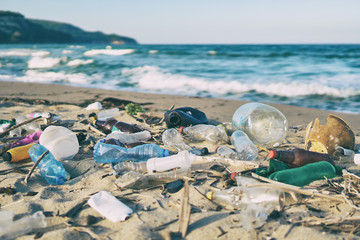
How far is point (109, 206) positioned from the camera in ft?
5.66

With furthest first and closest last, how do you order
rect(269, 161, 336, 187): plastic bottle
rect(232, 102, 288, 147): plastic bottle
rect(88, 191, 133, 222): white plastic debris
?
rect(232, 102, 288, 147): plastic bottle → rect(269, 161, 336, 187): plastic bottle → rect(88, 191, 133, 222): white plastic debris

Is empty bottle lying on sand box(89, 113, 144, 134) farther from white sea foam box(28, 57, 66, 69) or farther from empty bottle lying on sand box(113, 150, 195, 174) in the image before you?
white sea foam box(28, 57, 66, 69)

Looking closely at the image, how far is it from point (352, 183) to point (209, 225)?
1.14m

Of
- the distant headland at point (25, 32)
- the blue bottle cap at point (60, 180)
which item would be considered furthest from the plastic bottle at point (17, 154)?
the distant headland at point (25, 32)

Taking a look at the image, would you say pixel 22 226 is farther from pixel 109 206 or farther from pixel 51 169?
pixel 51 169

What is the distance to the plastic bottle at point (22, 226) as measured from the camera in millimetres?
1482

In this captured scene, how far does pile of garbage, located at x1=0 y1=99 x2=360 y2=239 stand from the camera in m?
1.73

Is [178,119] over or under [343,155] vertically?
over

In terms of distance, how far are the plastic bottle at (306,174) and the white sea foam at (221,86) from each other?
5952 mm

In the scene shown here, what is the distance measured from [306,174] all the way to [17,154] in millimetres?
2406

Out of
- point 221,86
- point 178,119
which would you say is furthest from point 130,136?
point 221,86

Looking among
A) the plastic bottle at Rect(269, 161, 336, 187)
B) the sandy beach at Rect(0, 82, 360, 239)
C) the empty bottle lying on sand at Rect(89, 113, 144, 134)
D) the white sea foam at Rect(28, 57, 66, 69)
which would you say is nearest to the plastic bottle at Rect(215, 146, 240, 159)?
the sandy beach at Rect(0, 82, 360, 239)

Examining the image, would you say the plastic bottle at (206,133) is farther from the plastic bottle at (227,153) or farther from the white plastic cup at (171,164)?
the white plastic cup at (171,164)

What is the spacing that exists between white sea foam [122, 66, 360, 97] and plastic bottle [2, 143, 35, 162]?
19.6ft
